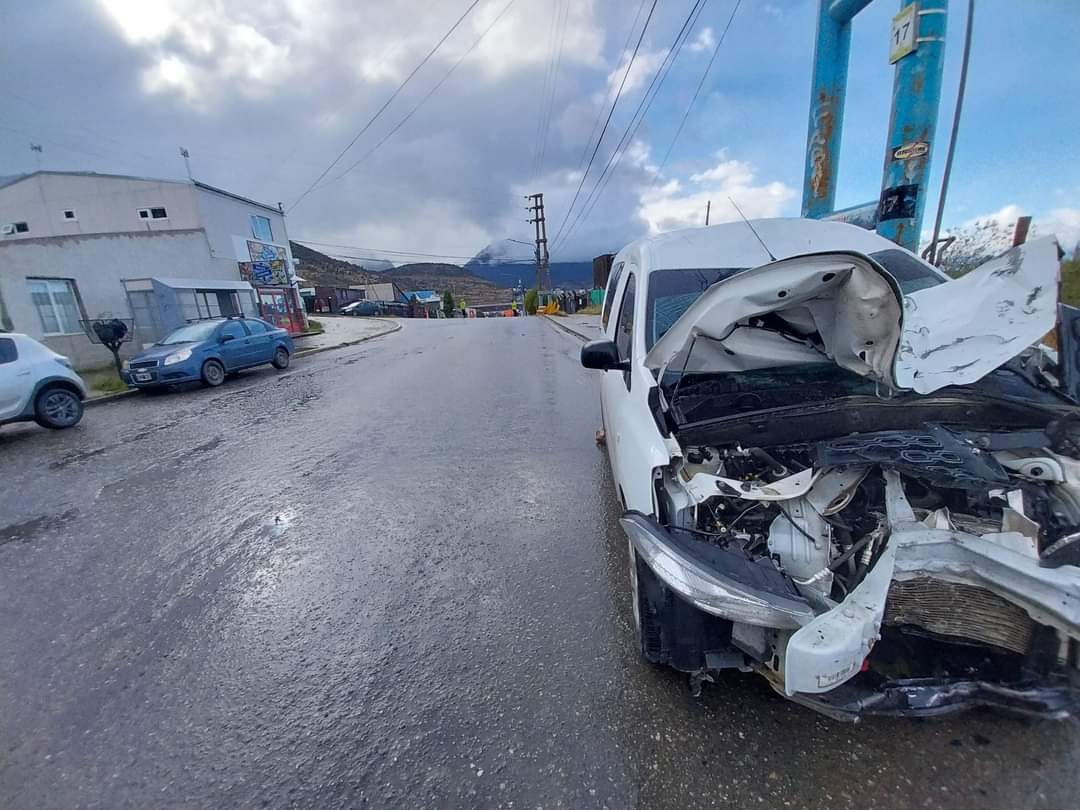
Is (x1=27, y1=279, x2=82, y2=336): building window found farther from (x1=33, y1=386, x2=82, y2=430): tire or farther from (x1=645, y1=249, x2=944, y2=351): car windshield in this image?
(x1=645, y1=249, x2=944, y2=351): car windshield

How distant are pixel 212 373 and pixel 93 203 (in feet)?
64.8

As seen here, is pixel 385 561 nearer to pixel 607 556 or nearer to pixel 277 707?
pixel 277 707

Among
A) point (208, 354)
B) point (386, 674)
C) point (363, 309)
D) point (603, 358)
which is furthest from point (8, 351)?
point (363, 309)

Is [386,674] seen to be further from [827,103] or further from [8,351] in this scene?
[827,103]

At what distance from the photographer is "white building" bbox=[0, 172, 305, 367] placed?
13.4m

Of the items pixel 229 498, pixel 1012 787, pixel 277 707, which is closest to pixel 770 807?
pixel 1012 787

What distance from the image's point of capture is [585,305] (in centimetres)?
4056

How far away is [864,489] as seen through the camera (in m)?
1.89

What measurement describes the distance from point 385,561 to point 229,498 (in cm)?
215

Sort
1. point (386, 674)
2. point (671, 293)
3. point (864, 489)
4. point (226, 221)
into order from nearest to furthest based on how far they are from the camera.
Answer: point (864, 489), point (386, 674), point (671, 293), point (226, 221)

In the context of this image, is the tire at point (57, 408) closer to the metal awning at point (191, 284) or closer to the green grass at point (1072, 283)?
the metal awning at point (191, 284)

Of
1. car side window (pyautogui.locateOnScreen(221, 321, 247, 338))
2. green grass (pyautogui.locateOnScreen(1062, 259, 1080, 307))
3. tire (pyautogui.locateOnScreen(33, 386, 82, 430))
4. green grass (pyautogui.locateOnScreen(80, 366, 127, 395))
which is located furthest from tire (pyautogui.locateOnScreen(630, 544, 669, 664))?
green grass (pyautogui.locateOnScreen(80, 366, 127, 395))

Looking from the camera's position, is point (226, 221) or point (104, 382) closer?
point (104, 382)

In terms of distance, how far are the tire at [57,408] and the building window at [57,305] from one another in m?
8.28
